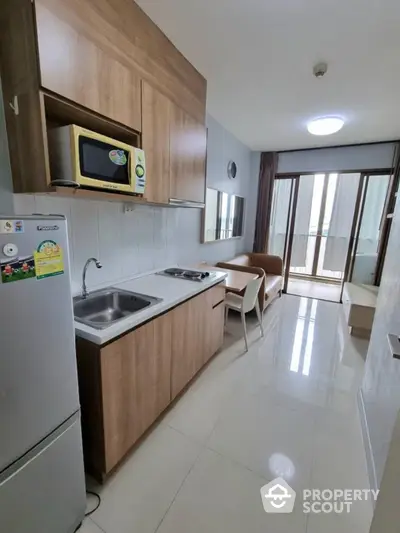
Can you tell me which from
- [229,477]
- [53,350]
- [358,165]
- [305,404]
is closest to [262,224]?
[358,165]

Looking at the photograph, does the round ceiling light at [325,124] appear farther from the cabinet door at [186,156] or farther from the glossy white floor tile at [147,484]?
the glossy white floor tile at [147,484]

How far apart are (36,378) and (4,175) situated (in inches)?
A: 39.1

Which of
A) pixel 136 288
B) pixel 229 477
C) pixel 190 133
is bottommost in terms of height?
pixel 229 477

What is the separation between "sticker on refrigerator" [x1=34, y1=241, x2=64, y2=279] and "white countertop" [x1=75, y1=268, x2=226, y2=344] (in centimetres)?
40

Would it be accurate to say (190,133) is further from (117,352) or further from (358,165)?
(358,165)

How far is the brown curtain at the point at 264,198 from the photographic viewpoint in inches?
186

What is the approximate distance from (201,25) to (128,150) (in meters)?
1.06

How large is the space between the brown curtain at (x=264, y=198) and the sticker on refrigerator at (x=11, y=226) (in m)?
4.53

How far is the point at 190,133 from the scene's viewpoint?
2.12 meters

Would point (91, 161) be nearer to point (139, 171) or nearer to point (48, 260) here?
point (139, 171)

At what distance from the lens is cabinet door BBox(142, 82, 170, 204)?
1.63 meters

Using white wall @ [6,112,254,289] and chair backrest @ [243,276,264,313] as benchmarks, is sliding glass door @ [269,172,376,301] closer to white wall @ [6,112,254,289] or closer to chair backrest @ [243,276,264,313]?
white wall @ [6,112,254,289]

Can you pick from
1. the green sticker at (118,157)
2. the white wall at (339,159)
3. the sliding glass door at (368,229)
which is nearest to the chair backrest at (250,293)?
the green sticker at (118,157)

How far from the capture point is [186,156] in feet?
6.89
